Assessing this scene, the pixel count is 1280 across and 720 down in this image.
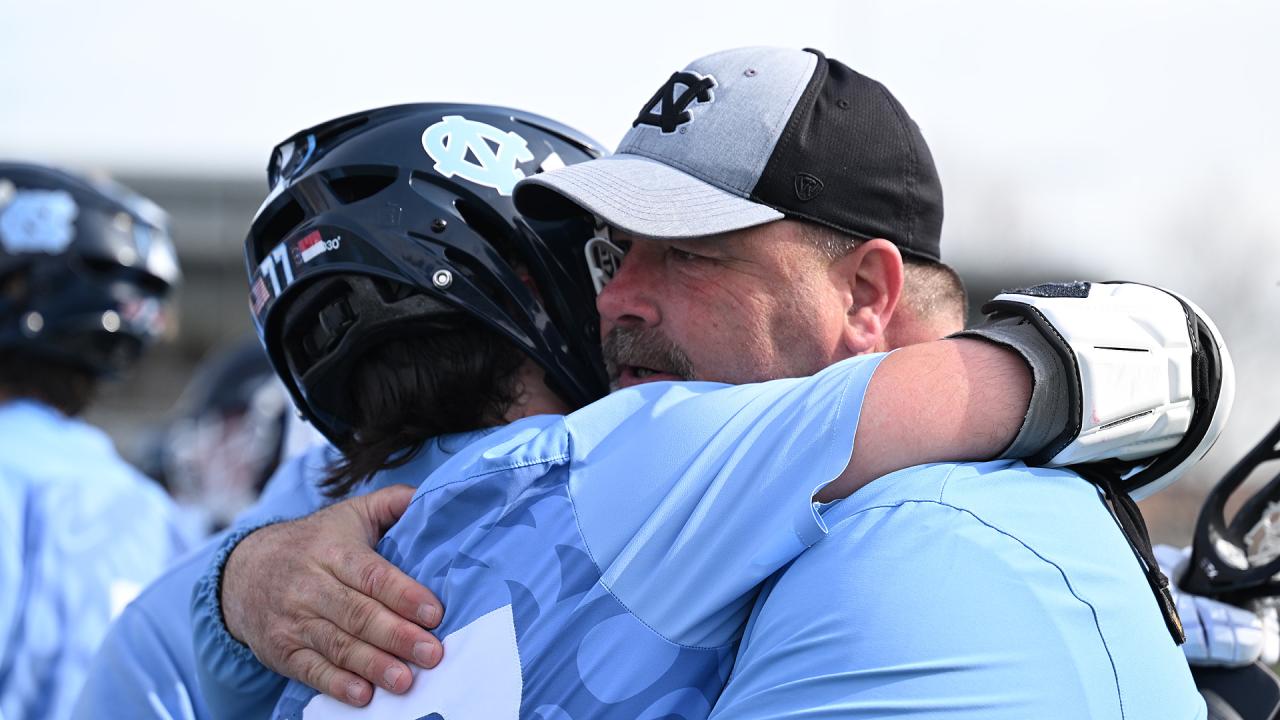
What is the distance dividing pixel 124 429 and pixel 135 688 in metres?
28.5

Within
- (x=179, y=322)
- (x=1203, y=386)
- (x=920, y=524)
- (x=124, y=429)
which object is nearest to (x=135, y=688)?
(x=920, y=524)

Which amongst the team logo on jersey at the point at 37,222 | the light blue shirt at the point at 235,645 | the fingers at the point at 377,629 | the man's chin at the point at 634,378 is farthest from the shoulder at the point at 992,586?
the team logo on jersey at the point at 37,222

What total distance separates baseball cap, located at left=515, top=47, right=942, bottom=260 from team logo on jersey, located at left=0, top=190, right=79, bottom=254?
3.55 meters

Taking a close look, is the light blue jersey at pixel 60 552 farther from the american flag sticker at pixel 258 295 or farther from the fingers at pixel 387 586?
the fingers at pixel 387 586

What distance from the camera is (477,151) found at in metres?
2.98

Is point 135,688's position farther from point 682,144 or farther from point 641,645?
point 682,144

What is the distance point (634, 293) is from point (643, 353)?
0.48ft

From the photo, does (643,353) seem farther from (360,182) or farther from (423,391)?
(360,182)

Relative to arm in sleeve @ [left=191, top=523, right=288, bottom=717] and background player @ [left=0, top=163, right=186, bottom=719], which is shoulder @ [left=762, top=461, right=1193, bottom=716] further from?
background player @ [left=0, top=163, right=186, bottom=719]

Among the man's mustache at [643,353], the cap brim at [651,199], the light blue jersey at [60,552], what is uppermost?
the cap brim at [651,199]

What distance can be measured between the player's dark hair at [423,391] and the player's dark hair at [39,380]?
10.3 feet

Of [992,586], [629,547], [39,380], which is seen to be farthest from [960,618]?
[39,380]

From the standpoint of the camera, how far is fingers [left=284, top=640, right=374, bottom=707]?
82.2 inches

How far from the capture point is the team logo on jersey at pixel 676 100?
2705mm
